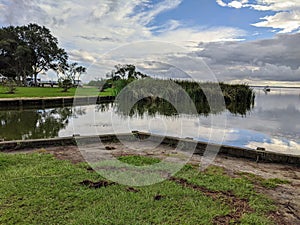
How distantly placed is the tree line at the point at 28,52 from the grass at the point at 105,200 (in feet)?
116

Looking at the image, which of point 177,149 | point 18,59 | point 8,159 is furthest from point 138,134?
point 18,59

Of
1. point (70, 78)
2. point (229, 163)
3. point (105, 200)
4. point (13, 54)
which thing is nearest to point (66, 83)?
point (70, 78)

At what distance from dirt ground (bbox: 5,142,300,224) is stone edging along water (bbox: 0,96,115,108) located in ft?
36.7

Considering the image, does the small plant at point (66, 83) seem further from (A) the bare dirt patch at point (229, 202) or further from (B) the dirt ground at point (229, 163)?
(A) the bare dirt patch at point (229, 202)

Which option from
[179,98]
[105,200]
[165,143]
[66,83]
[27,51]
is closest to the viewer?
[105,200]

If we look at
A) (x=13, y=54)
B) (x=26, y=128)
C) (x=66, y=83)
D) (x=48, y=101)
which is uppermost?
(x=13, y=54)

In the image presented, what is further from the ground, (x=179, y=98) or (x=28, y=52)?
(x=28, y=52)

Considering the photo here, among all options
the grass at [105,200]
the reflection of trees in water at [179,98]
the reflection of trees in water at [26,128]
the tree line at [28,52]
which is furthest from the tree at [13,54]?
the grass at [105,200]

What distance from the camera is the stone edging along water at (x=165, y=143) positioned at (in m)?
4.31

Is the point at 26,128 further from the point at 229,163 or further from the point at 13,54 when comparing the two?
the point at 13,54

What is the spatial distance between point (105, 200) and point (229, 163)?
2.33 metres

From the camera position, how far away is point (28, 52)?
3778 cm

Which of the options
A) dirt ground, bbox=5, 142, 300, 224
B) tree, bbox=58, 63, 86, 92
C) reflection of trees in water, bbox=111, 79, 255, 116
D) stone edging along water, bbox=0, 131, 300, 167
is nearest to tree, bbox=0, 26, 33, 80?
tree, bbox=58, 63, 86, 92

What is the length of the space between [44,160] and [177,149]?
7.98 ft
